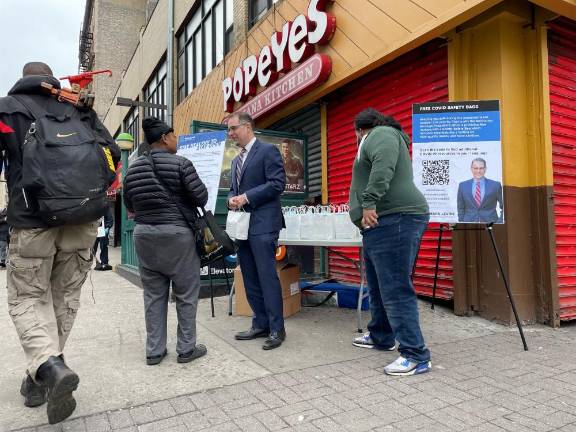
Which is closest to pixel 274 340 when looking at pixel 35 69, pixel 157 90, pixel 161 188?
pixel 161 188

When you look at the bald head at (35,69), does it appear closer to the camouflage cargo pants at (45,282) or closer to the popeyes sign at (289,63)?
the camouflage cargo pants at (45,282)

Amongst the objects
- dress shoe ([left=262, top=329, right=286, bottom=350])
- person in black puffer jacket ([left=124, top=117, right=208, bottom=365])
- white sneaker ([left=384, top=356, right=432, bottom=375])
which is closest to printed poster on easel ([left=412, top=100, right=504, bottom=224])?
white sneaker ([left=384, top=356, right=432, bottom=375])

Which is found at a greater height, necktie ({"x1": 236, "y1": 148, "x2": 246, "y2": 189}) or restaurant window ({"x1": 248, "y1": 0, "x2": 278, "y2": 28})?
restaurant window ({"x1": 248, "y1": 0, "x2": 278, "y2": 28})

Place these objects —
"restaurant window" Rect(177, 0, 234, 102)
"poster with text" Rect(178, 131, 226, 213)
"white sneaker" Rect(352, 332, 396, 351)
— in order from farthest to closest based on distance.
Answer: "restaurant window" Rect(177, 0, 234, 102) < "poster with text" Rect(178, 131, 226, 213) < "white sneaker" Rect(352, 332, 396, 351)

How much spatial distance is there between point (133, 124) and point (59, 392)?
20.2 metres

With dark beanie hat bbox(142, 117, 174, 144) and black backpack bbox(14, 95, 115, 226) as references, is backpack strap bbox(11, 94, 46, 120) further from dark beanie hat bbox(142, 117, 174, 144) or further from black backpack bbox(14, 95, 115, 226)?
dark beanie hat bbox(142, 117, 174, 144)

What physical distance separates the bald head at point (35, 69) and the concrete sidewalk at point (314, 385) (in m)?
2.01

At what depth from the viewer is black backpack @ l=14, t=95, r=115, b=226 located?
246cm

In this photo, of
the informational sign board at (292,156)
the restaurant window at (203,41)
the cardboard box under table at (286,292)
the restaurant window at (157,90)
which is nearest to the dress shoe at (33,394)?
the cardboard box under table at (286,292)

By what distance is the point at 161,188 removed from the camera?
337 cm

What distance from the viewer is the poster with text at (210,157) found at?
5375 mm

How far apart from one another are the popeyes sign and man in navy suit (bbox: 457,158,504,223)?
2.75 meters

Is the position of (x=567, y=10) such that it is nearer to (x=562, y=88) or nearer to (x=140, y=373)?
(x=562, y=88)

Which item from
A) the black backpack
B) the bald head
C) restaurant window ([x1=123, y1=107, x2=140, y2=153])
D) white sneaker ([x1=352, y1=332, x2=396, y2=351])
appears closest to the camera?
the black backpack
